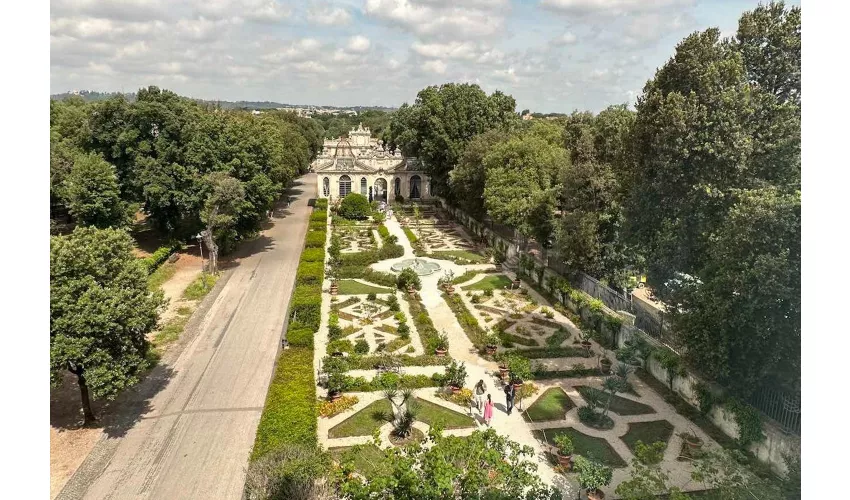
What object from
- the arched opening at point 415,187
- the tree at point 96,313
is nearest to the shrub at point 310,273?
the tree at point 96,313

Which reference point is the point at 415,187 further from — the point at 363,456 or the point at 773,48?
the point at 363,456

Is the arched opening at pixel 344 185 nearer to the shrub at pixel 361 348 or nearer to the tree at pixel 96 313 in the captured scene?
the shrub at pixel 361 348

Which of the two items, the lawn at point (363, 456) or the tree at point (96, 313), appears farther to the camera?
the tree at point (96, 313)

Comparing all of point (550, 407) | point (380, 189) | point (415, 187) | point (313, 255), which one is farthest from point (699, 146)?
point (380, 189)

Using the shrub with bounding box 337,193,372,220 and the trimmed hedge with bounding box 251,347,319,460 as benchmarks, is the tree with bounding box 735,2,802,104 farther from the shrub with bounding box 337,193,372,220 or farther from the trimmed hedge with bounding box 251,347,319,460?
the shrub with bounding box 337,193,372,220

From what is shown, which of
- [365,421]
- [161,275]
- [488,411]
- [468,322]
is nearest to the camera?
[488,411]

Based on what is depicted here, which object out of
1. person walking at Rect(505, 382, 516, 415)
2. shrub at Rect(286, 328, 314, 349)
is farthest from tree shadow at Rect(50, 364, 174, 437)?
person walking at Rect(505, 382, 516, 415)

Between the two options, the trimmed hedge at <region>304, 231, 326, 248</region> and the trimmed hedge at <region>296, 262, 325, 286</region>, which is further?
the trimmed hedge at <region>304, 231, 326, 248</region>
